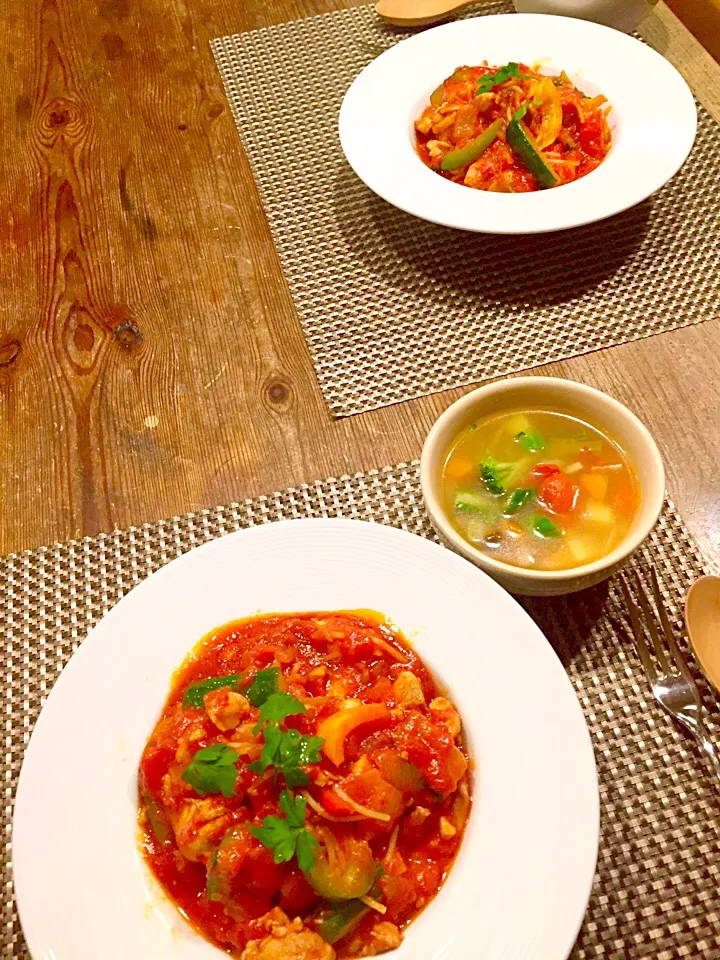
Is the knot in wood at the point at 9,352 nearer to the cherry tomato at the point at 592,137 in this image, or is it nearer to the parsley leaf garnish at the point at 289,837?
the parsley leaf garnish at the point at 289,837

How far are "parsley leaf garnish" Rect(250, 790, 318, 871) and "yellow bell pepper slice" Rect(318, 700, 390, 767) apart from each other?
0.31 ft

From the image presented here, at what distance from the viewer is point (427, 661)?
4.06 ft

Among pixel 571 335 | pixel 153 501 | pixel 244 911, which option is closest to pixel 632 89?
pixel 571 335

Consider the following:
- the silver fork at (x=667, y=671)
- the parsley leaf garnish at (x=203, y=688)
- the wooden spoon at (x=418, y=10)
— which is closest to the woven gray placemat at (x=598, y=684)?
the silver fork at (x=667, y=671)

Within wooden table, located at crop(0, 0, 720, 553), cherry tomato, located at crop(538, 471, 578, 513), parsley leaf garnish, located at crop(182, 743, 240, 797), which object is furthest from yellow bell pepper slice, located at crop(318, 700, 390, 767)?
wooden table, located at crop(0, 0, 720, 553)

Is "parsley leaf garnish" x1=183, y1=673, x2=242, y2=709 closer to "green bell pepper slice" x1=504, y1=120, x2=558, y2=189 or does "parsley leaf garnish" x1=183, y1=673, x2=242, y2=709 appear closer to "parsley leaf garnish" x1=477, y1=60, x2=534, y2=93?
"green bell pepper slice" x1=504, y1=120, x2=558, y2=189

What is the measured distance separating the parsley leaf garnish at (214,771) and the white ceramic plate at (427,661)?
0.12 m

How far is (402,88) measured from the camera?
84.6 inches

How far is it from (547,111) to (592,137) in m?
0.14

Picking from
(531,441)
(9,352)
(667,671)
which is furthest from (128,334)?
(667,671)

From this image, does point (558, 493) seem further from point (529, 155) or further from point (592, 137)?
point (592, 137)

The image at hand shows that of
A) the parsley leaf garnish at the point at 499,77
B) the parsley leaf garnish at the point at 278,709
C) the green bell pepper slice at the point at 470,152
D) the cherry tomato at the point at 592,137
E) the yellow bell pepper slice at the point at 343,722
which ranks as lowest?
the yellow bell pepper slice at the point at 343,722

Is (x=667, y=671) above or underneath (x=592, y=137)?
underneath

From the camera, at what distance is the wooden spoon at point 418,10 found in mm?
2568
